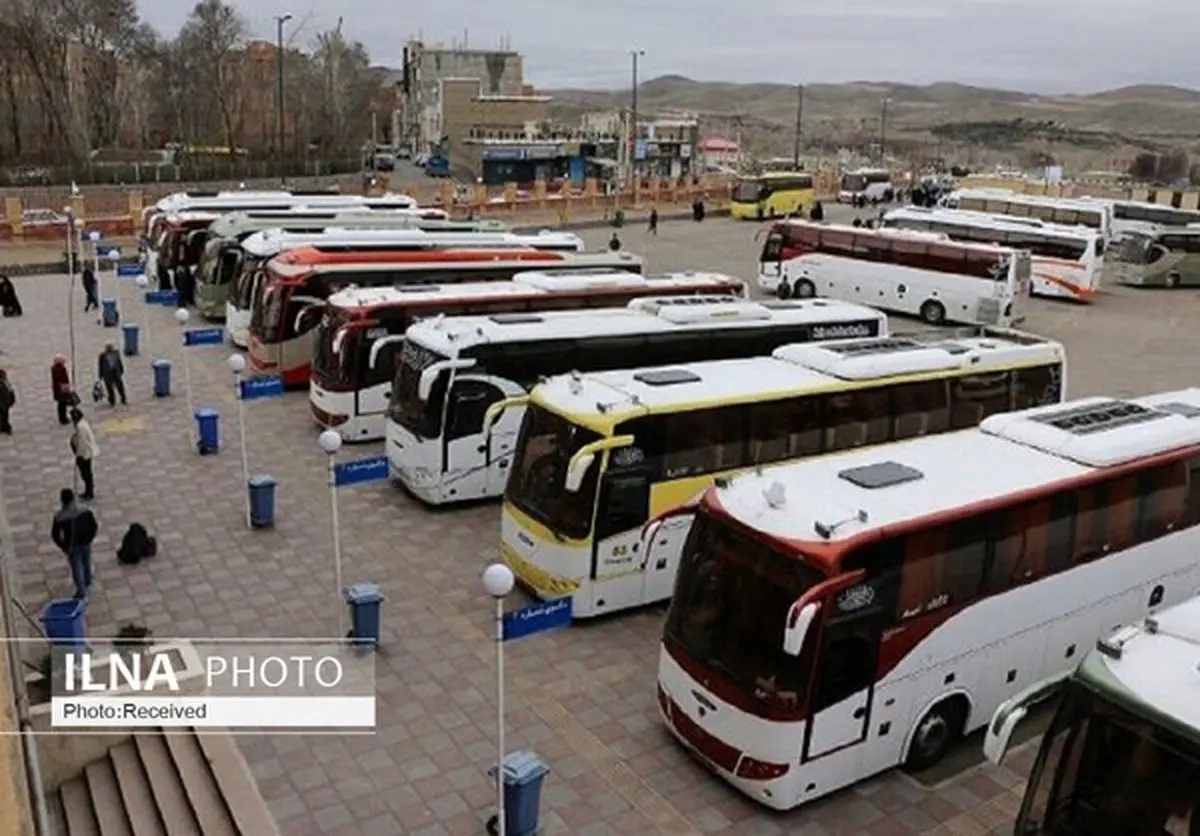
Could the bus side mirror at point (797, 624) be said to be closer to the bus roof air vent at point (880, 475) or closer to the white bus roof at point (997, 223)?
the bus roof air vent at point (880, 475)

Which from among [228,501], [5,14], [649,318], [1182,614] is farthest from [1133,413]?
[5,14]

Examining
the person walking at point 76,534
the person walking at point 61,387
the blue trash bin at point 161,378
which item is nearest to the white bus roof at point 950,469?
the person walking at point 76,534

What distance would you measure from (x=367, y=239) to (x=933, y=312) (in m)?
15.7

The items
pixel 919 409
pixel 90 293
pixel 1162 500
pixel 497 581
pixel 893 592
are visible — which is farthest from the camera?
pixel 90 293

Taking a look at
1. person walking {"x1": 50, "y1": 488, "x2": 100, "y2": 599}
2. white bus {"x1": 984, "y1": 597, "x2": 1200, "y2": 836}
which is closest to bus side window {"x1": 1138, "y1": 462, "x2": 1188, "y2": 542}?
white bus {"x1": 984, "y1": 597, "x2": 1200, "y2": 836}

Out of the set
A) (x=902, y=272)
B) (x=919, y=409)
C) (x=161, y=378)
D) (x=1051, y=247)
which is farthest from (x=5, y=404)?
(x=1051, y=247)

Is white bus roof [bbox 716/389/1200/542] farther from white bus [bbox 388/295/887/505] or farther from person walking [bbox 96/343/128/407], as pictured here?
person walking [bbox 96/343/128/407]

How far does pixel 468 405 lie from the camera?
14195 mm

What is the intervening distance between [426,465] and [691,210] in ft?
136

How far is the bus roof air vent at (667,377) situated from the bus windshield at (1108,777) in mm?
6105

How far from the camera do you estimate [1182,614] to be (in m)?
7.18

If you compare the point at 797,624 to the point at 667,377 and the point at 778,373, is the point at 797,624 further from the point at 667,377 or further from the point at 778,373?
the point at 778,373

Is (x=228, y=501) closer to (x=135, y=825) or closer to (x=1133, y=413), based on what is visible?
(x=135, y=825)

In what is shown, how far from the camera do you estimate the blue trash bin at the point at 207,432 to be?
1647cm
